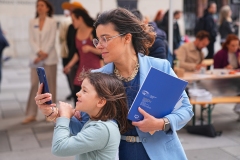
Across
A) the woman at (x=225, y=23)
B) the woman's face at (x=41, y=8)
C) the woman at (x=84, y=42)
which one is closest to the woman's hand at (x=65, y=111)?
the woman at (x=84, y=42)

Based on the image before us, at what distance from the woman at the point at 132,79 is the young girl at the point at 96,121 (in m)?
0.10

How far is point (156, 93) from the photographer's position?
2.22 m

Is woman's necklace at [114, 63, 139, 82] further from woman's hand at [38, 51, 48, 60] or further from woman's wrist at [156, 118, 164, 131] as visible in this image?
woman's hand at [38, 51, 48, 60]

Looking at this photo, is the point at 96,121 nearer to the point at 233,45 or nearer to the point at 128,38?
the point at 128,38

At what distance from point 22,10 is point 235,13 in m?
10.2

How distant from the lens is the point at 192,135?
6.60m

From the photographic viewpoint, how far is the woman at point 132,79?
2350mm

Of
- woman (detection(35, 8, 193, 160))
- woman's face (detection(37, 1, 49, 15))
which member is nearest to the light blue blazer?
woman (detection(35, 8, 193, 160))

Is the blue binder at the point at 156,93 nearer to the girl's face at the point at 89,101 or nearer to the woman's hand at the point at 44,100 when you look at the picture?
the girl's face at the point at 89,101

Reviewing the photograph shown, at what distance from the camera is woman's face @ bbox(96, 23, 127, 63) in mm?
2377

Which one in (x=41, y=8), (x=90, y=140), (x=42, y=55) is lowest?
(x=42, y=55)

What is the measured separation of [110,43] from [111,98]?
315mm

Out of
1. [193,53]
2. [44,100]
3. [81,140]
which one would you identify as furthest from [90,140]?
[193,53]

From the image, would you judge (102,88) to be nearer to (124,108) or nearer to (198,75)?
(124,108)
